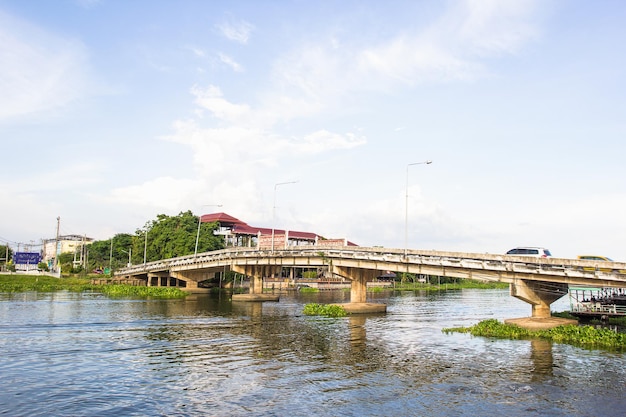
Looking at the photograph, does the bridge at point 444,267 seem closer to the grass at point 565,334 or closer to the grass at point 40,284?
the grass at point 565,334

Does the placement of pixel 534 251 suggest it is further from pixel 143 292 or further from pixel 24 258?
pixel 24 258

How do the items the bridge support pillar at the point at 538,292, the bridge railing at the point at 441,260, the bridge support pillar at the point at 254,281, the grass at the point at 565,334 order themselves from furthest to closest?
the bridge support pillar at the point at 254,281, the bridge support pillar at the point at 538,292, the bridge railing at the point at 441,260, the grass at the point at 565,334

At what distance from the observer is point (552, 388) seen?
75.5 ft

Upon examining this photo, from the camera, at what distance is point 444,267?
4881cm

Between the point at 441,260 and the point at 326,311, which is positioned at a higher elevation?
the point at 441,260

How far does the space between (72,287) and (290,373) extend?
83.5m

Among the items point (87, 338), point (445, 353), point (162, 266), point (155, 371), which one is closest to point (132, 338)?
point (87, 338)

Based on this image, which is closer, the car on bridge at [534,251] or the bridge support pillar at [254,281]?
the car on bridge at [534,251]

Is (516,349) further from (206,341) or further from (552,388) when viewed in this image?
(206,341)

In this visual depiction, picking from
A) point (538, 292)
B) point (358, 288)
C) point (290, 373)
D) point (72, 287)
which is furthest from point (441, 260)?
point (72, 287)

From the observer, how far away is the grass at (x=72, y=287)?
286 ft

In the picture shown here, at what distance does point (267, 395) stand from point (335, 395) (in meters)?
2.92

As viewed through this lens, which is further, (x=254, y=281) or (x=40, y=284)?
(x=40, y=284)

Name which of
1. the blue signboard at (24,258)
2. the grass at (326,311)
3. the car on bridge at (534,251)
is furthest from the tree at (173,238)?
the car on bridge at (534,251)
